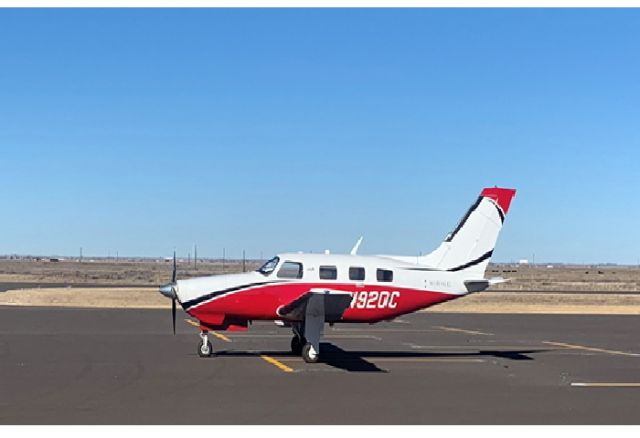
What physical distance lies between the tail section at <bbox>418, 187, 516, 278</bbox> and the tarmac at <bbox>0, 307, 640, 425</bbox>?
2485 mm

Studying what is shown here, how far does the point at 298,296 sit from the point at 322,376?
4.00m

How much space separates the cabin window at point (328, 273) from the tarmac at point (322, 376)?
209 cm

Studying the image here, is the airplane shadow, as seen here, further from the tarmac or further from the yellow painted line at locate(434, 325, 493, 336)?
the yellow painted line at locate(434, 325, 493, 336)

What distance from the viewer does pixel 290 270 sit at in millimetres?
23516

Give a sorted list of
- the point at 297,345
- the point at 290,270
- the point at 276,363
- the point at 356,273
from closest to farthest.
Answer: the point at 276,363, the point at 290,270, the point at 356,273, the point at 297,345

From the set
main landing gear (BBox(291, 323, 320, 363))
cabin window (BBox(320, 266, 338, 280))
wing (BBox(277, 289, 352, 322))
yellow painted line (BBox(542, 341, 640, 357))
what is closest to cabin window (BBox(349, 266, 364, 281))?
cabin window (BBox(320, 266, 338, 280))

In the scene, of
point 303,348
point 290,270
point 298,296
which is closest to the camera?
point 303,348

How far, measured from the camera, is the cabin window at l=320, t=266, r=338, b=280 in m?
23.6

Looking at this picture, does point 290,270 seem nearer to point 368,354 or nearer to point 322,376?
point 368,354

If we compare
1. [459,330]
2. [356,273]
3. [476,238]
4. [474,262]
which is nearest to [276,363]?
[356,273]

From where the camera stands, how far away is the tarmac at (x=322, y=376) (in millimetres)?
14240

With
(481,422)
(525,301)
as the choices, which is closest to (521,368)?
(481,422)

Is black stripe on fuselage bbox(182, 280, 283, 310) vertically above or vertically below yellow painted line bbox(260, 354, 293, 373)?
above
